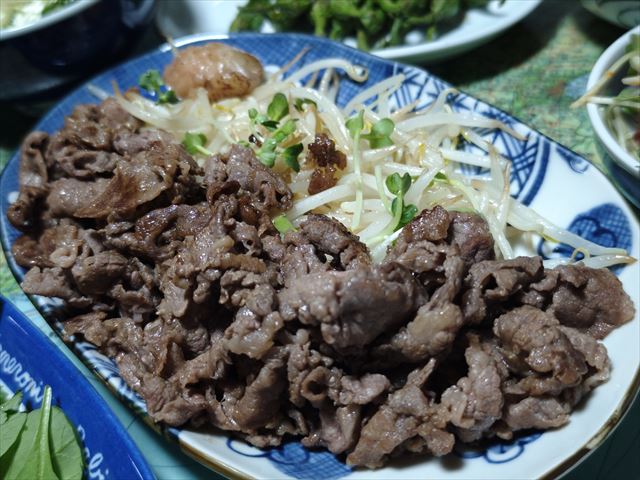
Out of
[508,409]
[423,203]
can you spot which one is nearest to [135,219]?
[423,203]

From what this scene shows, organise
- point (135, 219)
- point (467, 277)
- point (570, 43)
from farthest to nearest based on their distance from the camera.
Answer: point (570, 43), point (135, 219), point (467, 277)

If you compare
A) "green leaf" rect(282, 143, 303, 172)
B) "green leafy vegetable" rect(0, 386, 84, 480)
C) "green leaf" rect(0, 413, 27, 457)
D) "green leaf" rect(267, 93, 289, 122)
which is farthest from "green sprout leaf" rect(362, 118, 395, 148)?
"green leaf" rect(0, 413, 27, 457)

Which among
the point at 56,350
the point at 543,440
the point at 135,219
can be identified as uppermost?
the point at 135,219

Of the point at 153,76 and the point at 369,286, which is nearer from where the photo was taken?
the point at 369,286

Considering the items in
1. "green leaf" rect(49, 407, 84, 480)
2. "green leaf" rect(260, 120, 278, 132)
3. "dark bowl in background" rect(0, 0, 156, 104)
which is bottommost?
"green leaf" rect(49, 407, 84, 480)

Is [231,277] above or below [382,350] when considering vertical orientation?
above

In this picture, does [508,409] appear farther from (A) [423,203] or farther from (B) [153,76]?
(B) [153,76]

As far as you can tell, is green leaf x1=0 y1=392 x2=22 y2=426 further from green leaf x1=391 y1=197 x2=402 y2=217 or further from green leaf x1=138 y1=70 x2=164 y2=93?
green leaf x1=138 y1=70 x2=164 y2=93

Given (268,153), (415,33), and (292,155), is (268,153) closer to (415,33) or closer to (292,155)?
(292,155)
